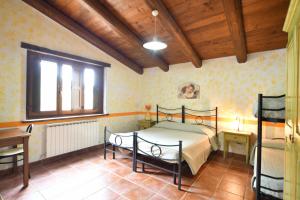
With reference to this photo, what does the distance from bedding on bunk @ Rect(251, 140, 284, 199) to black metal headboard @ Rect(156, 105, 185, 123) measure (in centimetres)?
213

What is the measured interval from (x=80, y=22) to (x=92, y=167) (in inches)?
123

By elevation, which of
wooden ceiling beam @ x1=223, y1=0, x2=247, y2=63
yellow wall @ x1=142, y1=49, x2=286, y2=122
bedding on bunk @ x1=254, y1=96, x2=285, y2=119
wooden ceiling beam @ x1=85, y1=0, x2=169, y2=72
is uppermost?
wooden ceiling beam @ x1=85, y1=0, x2=169, y2=72

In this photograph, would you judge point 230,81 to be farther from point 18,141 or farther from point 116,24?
point 18,141

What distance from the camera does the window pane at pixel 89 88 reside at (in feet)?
13.2

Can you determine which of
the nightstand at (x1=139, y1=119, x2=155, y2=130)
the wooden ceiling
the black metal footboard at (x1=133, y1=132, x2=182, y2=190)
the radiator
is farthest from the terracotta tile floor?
the wooden ceiling

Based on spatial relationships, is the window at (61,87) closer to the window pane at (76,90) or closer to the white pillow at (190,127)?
the window pane at (76,90)

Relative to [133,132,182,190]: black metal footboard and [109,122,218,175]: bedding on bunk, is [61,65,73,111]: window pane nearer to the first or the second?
[109,122,218,175]: bedding on bunk

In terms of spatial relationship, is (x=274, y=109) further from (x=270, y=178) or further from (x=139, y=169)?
(x=139, y=169)

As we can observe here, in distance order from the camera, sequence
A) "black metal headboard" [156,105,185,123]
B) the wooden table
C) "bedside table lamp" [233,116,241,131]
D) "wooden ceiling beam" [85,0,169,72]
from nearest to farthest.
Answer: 1. the wooden table
2. "wooden ceiling beam" [85,0,169,72]
3. "bedside table lamp" [233,116,241,131]
4. "black metal headboard" [156,105,185,123]

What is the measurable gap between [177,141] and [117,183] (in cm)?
132

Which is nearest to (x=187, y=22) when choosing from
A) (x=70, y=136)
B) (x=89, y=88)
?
(x=89, y=88)

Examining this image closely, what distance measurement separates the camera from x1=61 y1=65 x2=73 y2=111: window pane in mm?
3551

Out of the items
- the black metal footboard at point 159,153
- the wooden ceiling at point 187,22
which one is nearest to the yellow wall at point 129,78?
the wooden ceiling at point 187,22

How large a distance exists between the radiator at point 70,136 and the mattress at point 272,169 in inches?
135
